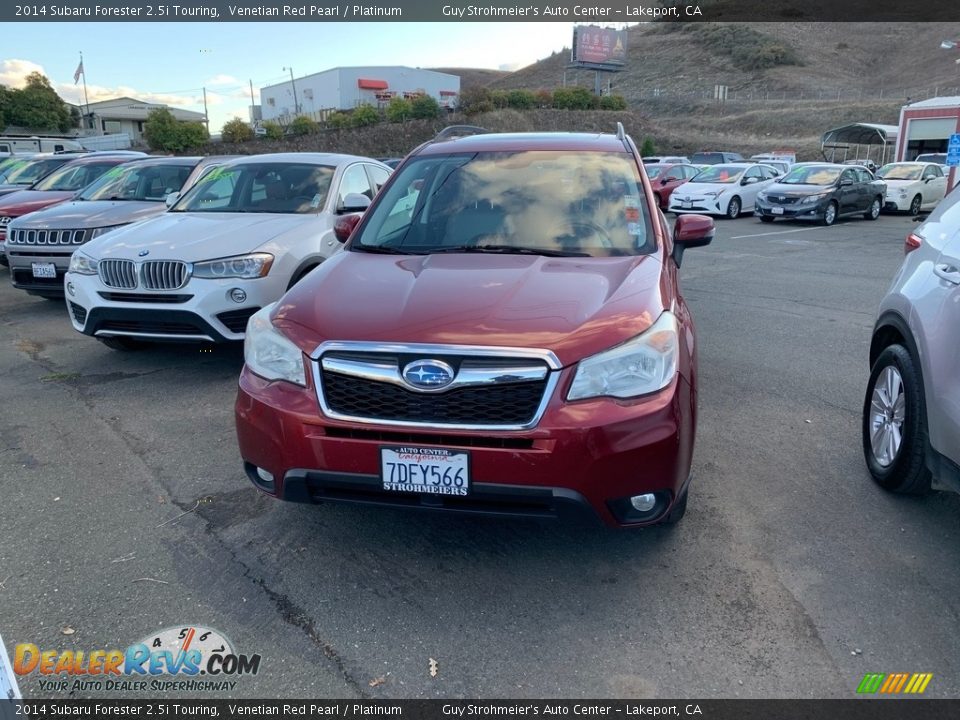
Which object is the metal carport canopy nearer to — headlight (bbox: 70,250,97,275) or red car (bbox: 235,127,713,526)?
headlight (bbox: 70,250,97,275)

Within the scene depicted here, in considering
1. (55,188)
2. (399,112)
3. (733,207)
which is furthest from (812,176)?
(399,112)

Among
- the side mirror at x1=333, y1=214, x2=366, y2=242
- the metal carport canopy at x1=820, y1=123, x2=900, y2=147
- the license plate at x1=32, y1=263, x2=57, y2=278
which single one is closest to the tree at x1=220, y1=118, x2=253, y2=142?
the metal carport canopy at x1=820, y1=123, x2=900, y2=147

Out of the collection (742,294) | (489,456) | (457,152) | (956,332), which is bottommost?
(742,294)

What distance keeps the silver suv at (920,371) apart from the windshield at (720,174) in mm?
17964

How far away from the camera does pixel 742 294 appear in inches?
366

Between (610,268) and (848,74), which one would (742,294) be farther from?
(848,74)

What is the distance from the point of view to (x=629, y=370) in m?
2.80

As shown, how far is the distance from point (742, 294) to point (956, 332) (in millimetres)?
6467

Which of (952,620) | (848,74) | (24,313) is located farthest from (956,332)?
(848,74)

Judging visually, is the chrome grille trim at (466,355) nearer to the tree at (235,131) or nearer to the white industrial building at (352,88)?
the tree at (235,131)

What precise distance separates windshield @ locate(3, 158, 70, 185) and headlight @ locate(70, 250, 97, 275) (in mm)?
9875

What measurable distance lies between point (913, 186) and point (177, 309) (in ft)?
72.4

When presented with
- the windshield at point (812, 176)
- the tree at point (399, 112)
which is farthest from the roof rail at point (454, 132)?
the tree at point (399, 112)

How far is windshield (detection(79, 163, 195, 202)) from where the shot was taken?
905 cm
